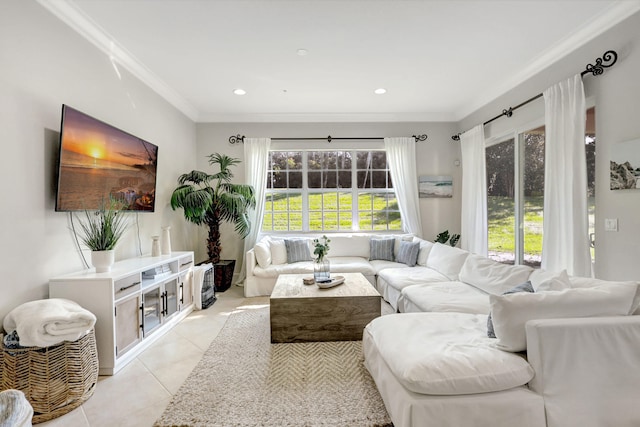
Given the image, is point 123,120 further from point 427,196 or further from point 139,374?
point 427,196

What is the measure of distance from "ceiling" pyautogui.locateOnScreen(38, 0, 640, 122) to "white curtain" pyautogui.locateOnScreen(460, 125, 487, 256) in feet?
2.03

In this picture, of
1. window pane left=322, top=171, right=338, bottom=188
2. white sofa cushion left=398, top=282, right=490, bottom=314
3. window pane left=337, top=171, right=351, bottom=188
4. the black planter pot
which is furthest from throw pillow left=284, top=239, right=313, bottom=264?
white sofa cushion left=398, top=282, right=490, bottom=314

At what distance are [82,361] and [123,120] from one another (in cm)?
224

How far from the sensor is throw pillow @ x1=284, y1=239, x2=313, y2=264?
435cm

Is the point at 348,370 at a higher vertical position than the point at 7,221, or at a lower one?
lower

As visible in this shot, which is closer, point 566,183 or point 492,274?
point 492,274

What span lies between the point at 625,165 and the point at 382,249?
2723 millimetres

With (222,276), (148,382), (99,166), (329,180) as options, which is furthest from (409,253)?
(99,166)

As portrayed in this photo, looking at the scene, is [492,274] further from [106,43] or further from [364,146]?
[106,43]

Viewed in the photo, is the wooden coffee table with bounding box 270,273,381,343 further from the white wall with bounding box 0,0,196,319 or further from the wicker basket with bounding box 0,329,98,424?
the white wall with bounding box 0,0,196,319

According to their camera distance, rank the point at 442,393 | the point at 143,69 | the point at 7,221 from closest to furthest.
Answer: the point at 442,393 → the point at 7,221 → the point at 143,69

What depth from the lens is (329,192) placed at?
16.7ft

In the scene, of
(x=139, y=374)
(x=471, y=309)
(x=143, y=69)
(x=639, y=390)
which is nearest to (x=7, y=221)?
(x=139, y=374)

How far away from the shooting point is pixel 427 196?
16.5 feet
